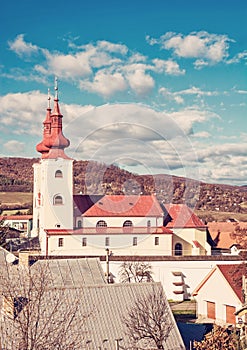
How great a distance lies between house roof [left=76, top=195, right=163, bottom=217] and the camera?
171 ft

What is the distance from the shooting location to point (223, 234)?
5991 centimetres

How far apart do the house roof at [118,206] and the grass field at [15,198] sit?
1978 inches

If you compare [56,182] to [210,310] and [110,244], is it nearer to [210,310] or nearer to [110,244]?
[110,244]

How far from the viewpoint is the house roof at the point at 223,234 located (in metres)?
57.8

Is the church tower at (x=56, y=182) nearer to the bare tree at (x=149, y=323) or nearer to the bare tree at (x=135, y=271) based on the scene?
the bare tree at (x=135, y=271)

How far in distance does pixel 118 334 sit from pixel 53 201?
3547 centimetres

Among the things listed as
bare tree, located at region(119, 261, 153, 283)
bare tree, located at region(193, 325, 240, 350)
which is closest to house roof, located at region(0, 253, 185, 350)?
bare tree, located at region(193, 325, 240, 350)

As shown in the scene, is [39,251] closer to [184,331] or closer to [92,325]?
[184,331]

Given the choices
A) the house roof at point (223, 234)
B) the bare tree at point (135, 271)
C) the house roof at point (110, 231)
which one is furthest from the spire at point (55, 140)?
the house roof at point (223, 234)

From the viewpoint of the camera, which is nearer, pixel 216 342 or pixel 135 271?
pixel 216 342

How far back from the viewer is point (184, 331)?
77.7 ft

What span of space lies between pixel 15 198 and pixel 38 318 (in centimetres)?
9209

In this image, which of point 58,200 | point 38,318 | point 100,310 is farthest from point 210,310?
point 58,200

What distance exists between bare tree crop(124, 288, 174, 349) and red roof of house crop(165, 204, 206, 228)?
35065mm
